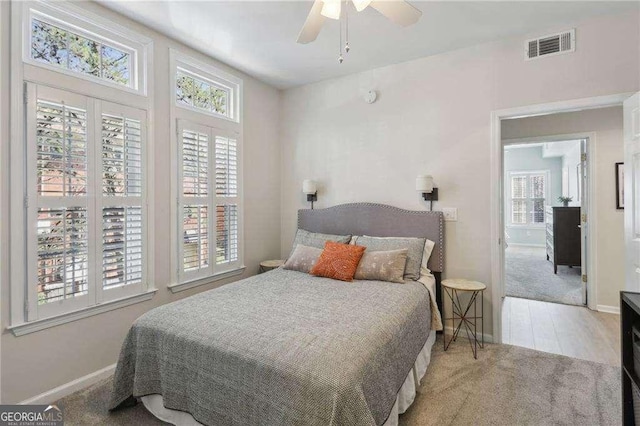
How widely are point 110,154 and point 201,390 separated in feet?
6.23

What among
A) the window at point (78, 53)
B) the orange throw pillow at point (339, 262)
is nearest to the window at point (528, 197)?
the orange throw pillow at point (339, 262)

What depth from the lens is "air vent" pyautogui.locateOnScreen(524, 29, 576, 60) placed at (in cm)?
273

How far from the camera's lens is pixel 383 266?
2820mm

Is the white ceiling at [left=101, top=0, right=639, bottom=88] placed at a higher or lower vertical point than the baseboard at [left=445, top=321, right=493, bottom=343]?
higher

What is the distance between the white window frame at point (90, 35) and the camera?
2074 millimetres

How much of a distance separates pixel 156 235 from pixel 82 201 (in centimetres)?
65

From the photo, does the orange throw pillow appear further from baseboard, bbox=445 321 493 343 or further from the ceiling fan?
the ceiling fan

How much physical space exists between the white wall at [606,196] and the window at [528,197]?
18.6ft

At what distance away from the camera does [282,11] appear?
2496 millimetres

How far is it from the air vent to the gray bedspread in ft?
8.21

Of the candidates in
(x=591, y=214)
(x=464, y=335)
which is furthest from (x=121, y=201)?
(x=591, y=214)

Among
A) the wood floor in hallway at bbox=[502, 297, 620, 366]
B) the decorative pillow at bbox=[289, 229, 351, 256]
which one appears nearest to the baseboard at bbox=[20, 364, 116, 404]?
the decorative pillow at bbox=[289, 229, 351, 256]

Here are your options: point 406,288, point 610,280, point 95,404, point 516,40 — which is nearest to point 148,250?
point 95,404

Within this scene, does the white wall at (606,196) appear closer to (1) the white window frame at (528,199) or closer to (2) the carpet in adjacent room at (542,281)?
(2) the carpet in adjacent room at (542,281)
